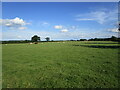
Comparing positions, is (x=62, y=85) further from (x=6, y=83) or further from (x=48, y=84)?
(x=6, y=83)

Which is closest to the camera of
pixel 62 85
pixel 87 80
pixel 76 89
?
pixel 76 89

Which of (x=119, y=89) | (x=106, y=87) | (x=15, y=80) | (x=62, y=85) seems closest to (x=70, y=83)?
(x=62, y=85)

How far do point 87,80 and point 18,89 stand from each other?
4.49 meters

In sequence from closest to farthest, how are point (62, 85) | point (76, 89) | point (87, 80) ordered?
point (76, 89)
point (62, 85)
point (87, 80)

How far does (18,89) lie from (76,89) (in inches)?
133

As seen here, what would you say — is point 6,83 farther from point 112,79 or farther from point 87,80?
point 112,79

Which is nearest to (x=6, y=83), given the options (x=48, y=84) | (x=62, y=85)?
(x=48, y=84)

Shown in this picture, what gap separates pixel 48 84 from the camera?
24.3ft

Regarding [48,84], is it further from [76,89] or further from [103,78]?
[103,78]

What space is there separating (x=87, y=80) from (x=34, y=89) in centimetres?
360

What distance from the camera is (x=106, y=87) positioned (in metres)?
6.93

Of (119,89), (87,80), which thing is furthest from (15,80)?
(119,89)

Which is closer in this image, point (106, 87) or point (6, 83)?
point (106, 87)

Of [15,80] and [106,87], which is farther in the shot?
[15,80]
